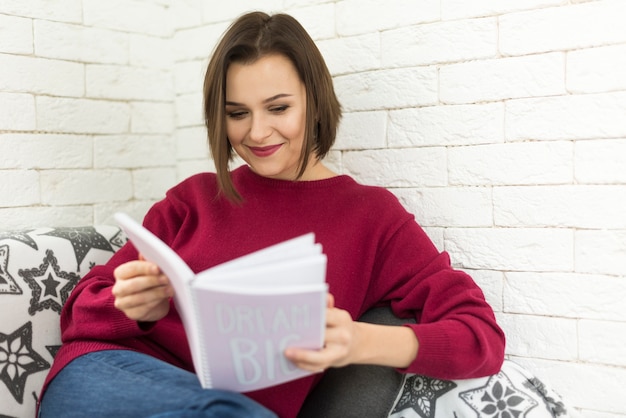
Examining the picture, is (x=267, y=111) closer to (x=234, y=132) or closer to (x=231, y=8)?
(x=234, y=132)

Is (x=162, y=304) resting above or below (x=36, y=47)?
below

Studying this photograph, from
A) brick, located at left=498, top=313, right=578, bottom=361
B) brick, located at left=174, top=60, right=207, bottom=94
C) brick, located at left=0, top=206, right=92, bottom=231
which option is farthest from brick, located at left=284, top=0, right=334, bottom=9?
brick, located at left=498, top=313, right=578, bottom=361

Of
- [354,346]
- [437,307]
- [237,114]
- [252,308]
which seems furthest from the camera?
[237,114]

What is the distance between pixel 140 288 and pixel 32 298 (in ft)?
1.39

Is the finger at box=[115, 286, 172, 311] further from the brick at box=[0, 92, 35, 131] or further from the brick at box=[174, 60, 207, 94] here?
the brick at box=[174, 60, 207, 94]

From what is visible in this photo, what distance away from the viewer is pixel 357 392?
4.12 ft

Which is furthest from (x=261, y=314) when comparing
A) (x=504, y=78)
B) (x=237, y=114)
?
(x=504, y=78)

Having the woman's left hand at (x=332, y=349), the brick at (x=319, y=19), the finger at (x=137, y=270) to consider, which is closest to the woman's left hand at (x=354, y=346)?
the woman's left hand at (x=332, y=349)

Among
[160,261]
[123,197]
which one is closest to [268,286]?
[160,261]

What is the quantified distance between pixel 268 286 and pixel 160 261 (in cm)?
19

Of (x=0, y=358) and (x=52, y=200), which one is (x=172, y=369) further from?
(x=52, y=200)

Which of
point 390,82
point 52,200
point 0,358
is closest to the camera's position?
point 0,358

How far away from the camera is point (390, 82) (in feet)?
4.96

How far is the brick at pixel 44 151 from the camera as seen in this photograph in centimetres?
153
